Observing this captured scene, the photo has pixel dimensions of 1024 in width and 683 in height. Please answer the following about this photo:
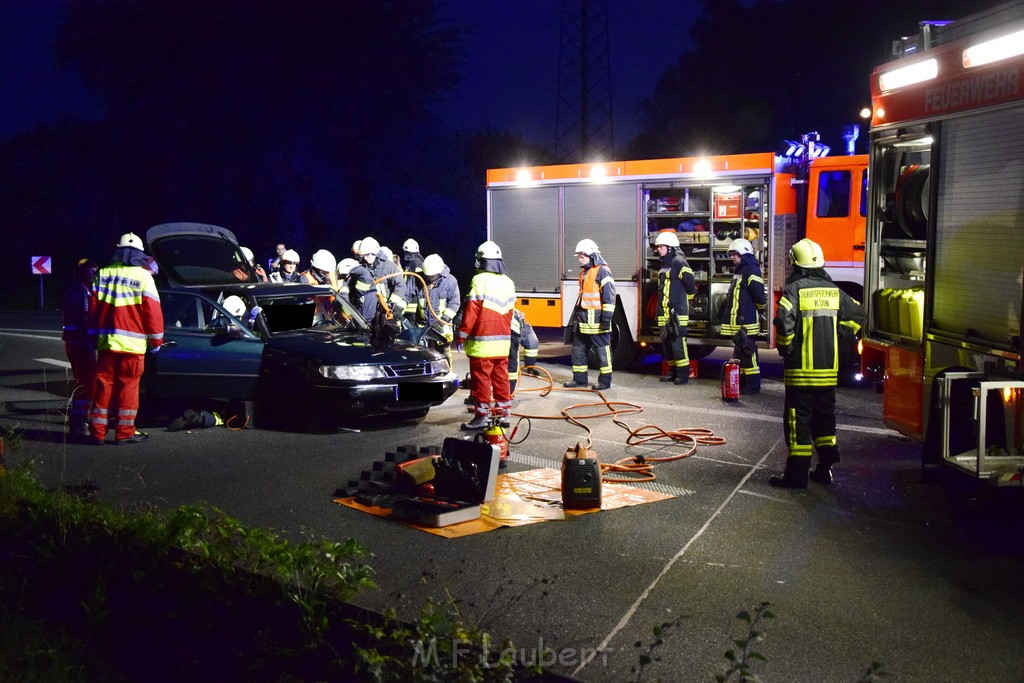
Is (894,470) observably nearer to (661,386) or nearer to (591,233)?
(661,386)

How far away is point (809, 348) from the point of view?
280 inches

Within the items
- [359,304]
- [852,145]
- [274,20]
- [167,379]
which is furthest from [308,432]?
[274,20]

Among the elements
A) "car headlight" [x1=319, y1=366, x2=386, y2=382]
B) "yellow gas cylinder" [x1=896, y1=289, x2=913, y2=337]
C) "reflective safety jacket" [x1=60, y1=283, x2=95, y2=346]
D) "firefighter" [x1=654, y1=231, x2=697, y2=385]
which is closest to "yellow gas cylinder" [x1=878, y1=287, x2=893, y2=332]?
"yellow gas cylinder" [x1=896, y1=289, x2=913, y2=337]

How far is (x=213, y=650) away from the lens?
4.40 meters

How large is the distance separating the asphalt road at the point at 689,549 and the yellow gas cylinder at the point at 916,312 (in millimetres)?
1152

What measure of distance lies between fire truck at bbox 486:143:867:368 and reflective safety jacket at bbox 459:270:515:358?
4.31 m

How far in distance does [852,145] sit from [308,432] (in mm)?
8237

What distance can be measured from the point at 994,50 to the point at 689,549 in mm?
3357

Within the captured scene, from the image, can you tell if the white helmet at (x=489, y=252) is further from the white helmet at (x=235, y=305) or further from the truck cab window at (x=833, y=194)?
the truck cab window at (x=833, y=194)

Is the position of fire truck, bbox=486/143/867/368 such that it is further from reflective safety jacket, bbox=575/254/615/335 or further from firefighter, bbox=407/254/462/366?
firefighter, bbox=407/254/462/366

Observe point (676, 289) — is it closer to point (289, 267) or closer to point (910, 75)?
point (910, 75)

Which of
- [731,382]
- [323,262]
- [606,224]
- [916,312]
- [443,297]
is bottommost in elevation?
[731,382]

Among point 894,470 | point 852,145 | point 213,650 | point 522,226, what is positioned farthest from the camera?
point 522,226

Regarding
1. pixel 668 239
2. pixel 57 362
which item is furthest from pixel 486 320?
pixel 57 362
